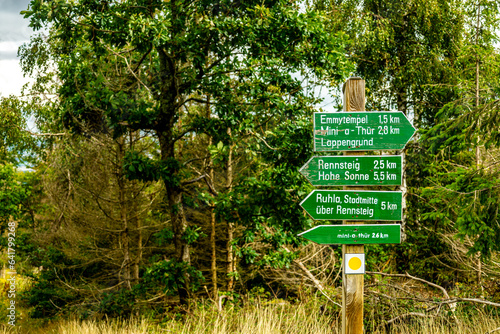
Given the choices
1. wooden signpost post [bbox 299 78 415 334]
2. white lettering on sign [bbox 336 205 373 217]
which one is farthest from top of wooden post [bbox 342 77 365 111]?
white lettering on sign [bbox 336 205 373 217]

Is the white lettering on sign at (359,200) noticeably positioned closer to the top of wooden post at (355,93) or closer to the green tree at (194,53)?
the top of wooden post at (355,93)

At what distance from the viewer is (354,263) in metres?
3.38

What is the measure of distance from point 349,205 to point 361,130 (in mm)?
Result: 629

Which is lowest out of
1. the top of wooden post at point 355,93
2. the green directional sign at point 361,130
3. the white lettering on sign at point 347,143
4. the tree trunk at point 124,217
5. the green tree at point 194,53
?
the tree trunk at point 124,217

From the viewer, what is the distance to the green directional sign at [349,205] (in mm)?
3334

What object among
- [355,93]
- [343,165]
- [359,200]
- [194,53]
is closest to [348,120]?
[355,93]

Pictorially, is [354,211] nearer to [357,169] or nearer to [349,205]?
[349,205]

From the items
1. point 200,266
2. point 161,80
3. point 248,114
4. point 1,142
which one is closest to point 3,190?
point 1,142

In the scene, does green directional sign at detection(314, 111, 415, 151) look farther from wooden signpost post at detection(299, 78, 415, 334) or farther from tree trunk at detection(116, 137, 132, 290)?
tree trunk at detection(116, 137, 132, 290)

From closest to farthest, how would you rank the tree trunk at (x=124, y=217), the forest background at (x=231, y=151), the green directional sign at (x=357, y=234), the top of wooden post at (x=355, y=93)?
the green directional sign at (x=357, y=234), the top of wooden post at (x=355, y=93), the forest background at (x=231, y=151), the tree trunk at (x=124, y=217)

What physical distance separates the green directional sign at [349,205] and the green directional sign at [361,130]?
381 millimetres

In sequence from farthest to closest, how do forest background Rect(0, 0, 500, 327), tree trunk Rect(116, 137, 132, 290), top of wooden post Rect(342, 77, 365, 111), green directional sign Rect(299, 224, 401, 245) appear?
tree trunk Rect(116, 137, 132, 290) < forest background Rect(0, 0, 500, 327) < top of wooden post Rect(342, 77, 365, 111) < green directional sign Rect(299, 224, 401, 245)

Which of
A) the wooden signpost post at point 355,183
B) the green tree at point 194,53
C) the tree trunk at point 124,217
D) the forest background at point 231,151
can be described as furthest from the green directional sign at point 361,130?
the tree trunk at point 124,217

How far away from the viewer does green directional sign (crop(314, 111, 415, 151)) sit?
3.37m
